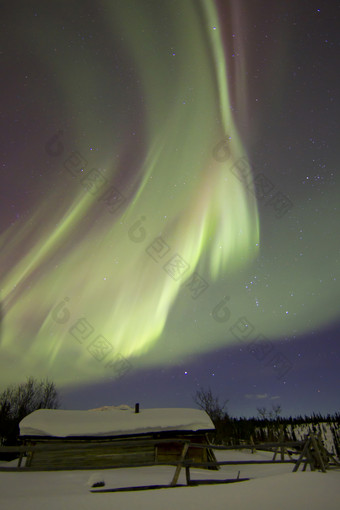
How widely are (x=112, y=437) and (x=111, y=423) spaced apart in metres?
1.12

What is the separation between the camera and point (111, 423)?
17.7 meters

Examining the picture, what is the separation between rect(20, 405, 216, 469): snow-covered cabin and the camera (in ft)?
52.2

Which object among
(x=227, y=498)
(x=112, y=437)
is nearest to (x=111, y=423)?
(x=112, y=437)

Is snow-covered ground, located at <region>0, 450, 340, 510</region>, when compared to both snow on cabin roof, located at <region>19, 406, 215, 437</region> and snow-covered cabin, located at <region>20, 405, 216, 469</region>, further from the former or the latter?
snow on cabin roof, located at <region>19, 406, 215, 437</region>

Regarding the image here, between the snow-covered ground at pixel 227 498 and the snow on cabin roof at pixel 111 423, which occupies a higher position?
the snow-covered ground at pixel 227 498

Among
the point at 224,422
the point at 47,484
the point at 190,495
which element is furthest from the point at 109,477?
the point at 224,422

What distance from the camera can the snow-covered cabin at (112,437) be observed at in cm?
1592

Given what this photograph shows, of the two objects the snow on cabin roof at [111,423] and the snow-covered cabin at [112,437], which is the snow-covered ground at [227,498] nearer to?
the snow-covered cabin at [112,437]

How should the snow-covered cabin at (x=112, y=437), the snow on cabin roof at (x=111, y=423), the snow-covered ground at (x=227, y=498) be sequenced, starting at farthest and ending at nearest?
the snow on cabin roof at (x=111, y=423)
the snow-covered cabin at (x=112, y=437)
the snow-covered ground at (x=227, y=498)

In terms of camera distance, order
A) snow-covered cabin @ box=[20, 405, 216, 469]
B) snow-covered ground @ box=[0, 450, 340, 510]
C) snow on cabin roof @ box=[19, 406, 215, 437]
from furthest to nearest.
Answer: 1. snow on cabin roof @ box=[19, 406, 215, 437]
2. snow-covered cabin @ box=[20, 405, 216, 469]
3. snow-covered ground @ box=[0, 450, 340, 510]

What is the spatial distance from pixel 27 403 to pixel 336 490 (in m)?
56.3

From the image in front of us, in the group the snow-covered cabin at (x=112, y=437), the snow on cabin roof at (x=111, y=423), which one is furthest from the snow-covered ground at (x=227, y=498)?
→ the snow on cabin roof at (x=111, y=423)

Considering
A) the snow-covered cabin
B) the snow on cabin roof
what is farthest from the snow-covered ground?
the snow on cabin roof

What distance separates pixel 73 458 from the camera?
16.0m
